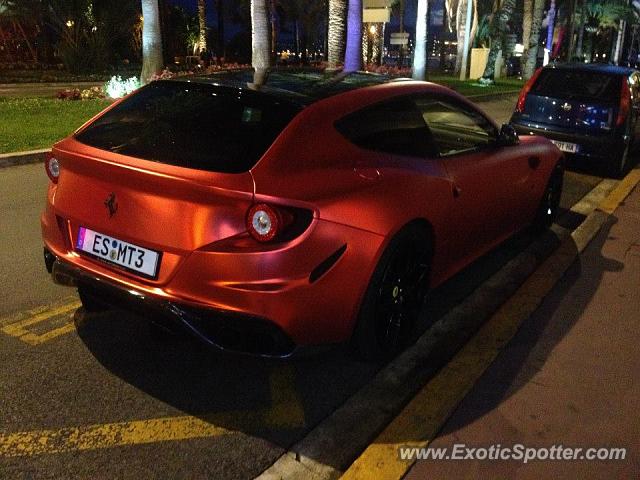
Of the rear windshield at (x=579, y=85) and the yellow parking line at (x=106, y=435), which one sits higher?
the rear windshield at (x=579, y=85)

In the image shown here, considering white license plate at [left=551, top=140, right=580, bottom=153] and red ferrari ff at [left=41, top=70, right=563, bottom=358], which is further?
white license plate at [left=551, top=140, right=580, bottom=153]

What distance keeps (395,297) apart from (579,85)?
22.5ft

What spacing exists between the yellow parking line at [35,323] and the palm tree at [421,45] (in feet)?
66.1

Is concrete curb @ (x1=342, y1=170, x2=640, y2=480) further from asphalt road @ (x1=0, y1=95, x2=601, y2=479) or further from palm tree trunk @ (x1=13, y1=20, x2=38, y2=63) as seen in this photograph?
palm tree trunk @ (x1=13, y1=20, x2=38, y2=63)

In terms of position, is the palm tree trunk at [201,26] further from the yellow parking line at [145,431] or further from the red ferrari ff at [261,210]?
the yellow parking line at [145,431]

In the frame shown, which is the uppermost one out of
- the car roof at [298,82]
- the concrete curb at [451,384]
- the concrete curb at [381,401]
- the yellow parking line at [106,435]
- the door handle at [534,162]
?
the car roof at [298,82]

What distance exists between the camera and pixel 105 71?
1126 inches

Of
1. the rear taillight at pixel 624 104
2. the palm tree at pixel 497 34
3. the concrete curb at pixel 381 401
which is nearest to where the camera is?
the concrete curb at pixel 381 401

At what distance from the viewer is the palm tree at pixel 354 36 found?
18.4 m

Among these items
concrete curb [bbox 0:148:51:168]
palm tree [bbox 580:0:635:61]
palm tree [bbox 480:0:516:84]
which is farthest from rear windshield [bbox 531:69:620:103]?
palm tree [bbox 580:0:635:61]

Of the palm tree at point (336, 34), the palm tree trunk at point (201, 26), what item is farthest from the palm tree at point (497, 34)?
the palm tree trunk at point (201, 26)

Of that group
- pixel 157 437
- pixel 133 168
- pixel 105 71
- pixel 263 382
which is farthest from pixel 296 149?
pixel 105 71

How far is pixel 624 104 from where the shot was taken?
866cm

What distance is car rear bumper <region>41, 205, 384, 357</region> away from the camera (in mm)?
2701
